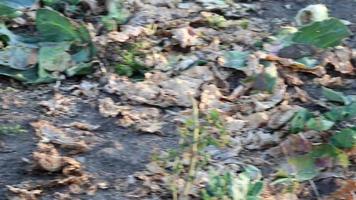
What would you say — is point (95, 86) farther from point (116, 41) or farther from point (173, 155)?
point (173, 155)

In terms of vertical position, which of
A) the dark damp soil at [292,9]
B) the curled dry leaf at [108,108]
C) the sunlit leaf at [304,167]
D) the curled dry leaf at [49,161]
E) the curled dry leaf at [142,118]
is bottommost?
the dark damp soil at [292,9]

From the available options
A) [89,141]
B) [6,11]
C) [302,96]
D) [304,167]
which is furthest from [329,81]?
[6,11]

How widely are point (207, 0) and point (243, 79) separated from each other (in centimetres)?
77

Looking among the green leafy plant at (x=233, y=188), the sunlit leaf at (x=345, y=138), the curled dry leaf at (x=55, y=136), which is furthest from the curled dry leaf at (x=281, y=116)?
the curled dry leaf at (x=55, y=136)

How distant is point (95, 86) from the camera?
3486mm

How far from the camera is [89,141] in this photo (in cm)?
312

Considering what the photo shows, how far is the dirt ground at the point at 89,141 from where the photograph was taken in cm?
289

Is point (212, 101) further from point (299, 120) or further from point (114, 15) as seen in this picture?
point (114, 15)

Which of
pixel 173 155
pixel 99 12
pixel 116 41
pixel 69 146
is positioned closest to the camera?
pixel 173 155

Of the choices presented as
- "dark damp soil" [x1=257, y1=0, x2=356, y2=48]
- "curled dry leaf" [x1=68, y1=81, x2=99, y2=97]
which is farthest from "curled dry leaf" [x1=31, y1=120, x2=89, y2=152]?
"dark damp soil" [x1=257, y1=0, x2=356, y2=48]

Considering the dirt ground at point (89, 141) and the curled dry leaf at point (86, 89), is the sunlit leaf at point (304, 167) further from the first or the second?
the curled dry leaf at point (86, 89)

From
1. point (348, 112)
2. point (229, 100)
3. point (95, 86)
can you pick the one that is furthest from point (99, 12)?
point (348, 112)

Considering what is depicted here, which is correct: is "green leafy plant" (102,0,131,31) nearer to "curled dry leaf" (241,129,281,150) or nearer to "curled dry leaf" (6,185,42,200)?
"curled dry leaf" (241,129,281,150)

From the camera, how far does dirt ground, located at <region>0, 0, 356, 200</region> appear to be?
9.50ft
